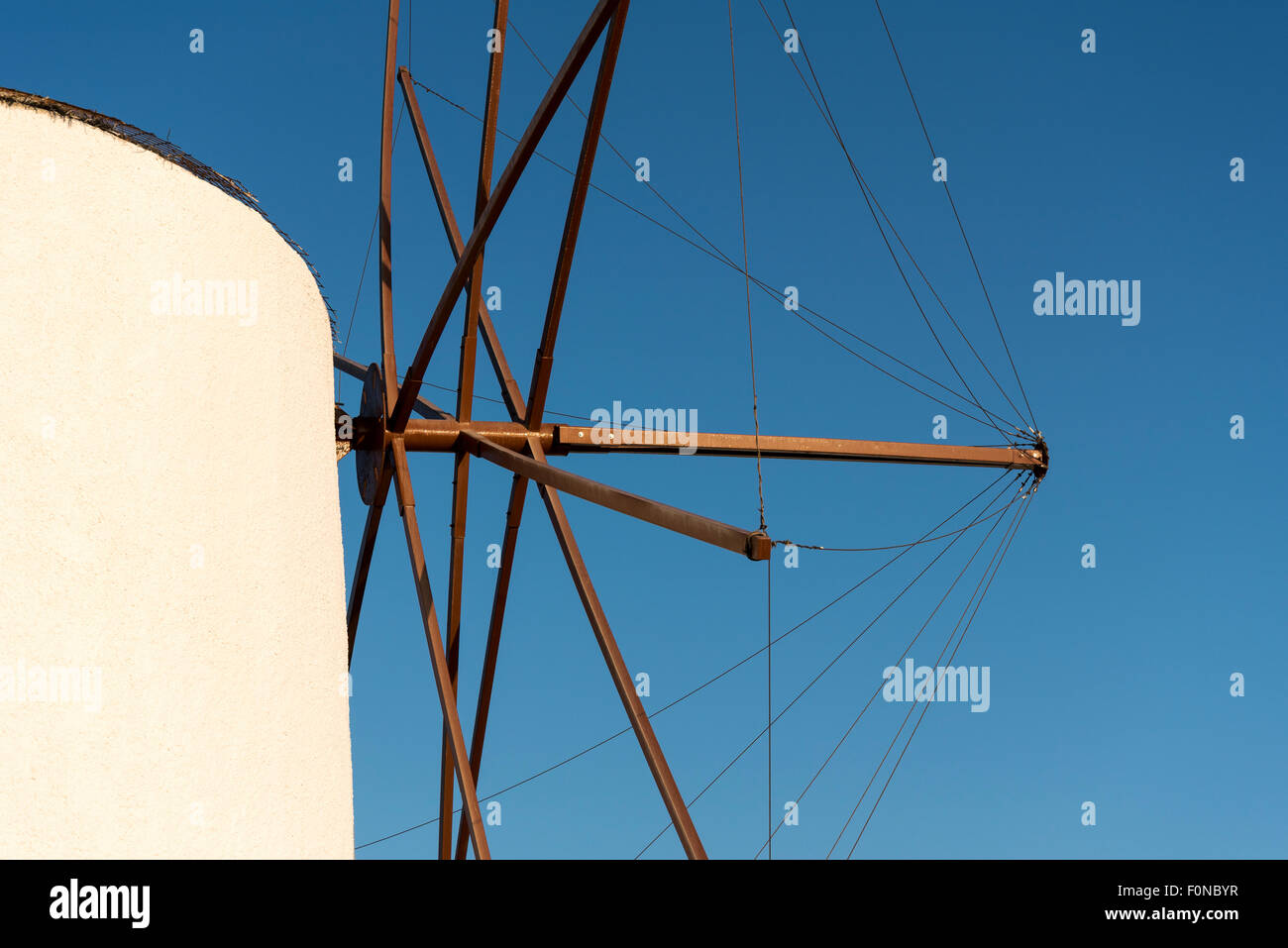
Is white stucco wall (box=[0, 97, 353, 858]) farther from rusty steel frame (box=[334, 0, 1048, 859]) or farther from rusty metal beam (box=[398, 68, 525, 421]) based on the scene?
rusty metal beam (box=[398, 68, 525, 421])

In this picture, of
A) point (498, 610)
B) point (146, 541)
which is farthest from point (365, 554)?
point (146, 541)

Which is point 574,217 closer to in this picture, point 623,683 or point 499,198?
point 499,198

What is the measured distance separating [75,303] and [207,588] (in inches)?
66.8

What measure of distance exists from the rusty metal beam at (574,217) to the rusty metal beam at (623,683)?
3.36ft

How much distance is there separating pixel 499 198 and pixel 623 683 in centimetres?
375

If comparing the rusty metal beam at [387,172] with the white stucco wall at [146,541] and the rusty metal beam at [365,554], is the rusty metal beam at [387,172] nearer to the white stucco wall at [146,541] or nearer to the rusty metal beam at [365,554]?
the rusty metal beam at [365,554]

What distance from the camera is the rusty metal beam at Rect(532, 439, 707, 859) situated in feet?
24.9

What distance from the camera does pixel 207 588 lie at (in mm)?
6695

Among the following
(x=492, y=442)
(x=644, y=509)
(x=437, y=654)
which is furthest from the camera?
(x=492, y=442)

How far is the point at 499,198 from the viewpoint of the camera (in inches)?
356

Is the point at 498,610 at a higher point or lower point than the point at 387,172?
lower

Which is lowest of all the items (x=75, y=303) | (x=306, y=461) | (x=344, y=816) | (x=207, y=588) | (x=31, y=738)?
(x=344, y=816)
